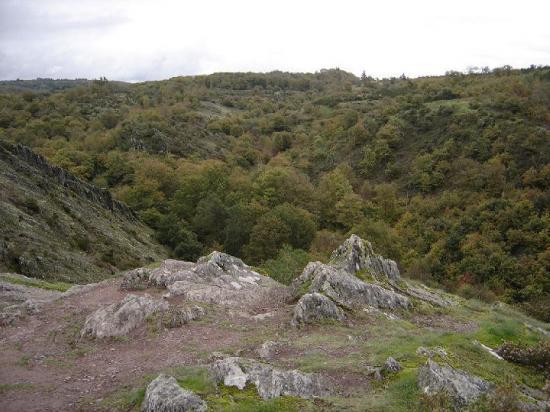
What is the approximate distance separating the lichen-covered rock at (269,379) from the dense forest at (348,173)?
1754 cm

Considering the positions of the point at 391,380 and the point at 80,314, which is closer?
the point at 391,380

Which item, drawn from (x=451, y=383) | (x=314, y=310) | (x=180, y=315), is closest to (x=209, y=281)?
(x=180, y=315)

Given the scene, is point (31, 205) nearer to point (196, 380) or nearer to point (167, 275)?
point (167, 275)

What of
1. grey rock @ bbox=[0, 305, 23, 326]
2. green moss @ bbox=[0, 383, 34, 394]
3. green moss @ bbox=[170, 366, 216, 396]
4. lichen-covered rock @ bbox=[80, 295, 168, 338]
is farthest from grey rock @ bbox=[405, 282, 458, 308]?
grey rock @ bbox=[0, 305, 23, 326]

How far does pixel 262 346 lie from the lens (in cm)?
1614

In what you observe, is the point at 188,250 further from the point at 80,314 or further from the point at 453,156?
the point at 453,156

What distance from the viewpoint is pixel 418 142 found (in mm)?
92125

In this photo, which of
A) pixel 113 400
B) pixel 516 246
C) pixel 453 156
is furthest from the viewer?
pixel 453 156

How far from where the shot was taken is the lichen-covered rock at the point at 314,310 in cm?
1898

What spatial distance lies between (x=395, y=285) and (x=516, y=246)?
3810 centimetres

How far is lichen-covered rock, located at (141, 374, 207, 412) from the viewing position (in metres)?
10.9

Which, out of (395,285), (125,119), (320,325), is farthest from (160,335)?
(125,119)

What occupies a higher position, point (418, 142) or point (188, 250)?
point (418, 142)

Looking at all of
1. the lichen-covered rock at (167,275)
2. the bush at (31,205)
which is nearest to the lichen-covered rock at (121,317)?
the lichen-covered rock at (167,275)
